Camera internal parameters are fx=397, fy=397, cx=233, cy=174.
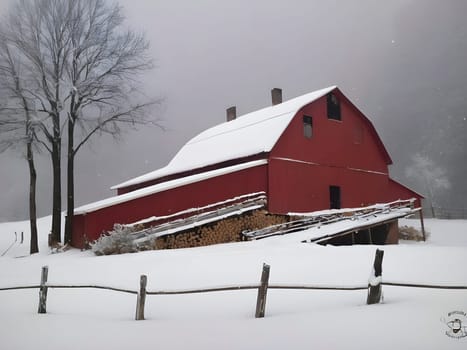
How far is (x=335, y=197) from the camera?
17.7 meters

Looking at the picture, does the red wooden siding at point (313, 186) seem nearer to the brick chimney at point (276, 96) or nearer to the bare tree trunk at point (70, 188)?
the brick chimney at point (276, 96)

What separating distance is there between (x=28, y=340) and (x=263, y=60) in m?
7.67

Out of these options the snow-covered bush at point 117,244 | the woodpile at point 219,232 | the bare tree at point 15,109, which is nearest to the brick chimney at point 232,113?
the woodpile at point 219,232

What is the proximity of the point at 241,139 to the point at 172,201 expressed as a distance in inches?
197

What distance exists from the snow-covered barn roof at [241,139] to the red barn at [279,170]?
0.05 m

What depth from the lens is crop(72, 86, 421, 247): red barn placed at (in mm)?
13930

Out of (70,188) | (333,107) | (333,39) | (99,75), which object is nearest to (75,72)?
→ (99,75)

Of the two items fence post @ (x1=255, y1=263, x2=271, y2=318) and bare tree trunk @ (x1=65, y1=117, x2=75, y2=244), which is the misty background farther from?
fence post @ (x1=255, y1=263, x2=271, y2=318)

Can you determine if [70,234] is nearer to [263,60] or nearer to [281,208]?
[281,208]

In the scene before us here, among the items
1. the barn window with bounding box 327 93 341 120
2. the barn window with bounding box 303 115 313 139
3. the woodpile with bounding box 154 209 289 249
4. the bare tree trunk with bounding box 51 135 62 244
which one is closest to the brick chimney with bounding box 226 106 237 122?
the barn window with bounding box 327 93 341 120

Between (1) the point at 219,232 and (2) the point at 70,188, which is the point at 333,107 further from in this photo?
(2) the point at 70,188

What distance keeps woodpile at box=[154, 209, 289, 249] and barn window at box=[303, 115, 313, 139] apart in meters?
4.18

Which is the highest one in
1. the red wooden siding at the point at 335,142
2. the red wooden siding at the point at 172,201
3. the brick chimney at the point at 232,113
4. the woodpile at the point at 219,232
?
the brick chimney at the point at 232,113

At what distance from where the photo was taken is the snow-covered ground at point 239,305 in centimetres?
397
